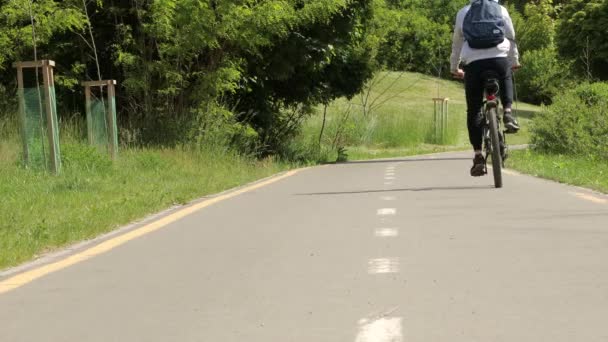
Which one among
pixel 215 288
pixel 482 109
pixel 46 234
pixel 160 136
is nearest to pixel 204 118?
pixel 160 136

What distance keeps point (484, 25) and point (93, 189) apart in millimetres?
5420

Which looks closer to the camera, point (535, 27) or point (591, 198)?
point (591, 198)

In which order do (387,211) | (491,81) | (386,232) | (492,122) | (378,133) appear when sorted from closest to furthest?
(386,232) < (387,211) < (491,81) < (492,122) < (378,133)

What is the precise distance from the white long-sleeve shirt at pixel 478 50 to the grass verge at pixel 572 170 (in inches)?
77.2

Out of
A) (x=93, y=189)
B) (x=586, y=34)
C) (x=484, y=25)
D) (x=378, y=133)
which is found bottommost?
(x=378, y=133)

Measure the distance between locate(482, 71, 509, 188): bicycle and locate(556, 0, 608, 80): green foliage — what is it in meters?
52.2

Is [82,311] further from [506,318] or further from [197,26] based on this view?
[197,26]

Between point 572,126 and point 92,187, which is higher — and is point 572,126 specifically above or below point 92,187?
below

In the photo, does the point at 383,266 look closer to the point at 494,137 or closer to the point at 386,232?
the point at 386,232

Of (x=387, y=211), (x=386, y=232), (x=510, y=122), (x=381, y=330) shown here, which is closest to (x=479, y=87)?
(x=510, y=122)

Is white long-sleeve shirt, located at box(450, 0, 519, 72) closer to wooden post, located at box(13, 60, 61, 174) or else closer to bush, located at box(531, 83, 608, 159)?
wooden post, located at box(13, 60, 61, 174)

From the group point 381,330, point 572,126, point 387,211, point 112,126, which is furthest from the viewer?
point 572,126

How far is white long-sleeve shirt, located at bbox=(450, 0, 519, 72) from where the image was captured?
39.1 ft

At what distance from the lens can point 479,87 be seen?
12102 millimetres
